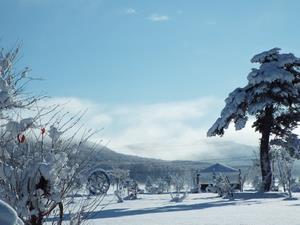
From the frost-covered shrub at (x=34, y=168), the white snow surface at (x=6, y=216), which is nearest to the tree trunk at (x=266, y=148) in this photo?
the frost-covered shrub at (x=34, y=168)

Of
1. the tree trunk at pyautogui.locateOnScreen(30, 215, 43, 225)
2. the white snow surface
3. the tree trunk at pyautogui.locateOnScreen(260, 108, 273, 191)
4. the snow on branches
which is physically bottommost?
the tree trunk at pyautogui.locateOnScreen(30, 215, 43, 225)

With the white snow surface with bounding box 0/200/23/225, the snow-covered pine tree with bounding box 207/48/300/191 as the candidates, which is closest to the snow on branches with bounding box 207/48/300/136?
the snow-covered pine tree with bounding box 207/48/300/191

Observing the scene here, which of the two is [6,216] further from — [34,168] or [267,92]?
[267,92]

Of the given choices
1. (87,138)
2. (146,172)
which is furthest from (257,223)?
(146,172)

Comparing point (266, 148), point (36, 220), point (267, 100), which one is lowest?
point (36, 220)

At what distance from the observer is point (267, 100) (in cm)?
2770

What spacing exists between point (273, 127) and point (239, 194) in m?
4.44

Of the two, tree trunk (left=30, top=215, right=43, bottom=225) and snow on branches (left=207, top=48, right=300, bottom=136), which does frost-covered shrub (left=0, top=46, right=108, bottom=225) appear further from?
snow on branches (left=207, top=48, right=300, bottom=136)

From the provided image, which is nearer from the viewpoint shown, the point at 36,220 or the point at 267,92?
the point at 36,220

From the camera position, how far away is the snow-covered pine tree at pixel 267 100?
2762 cm

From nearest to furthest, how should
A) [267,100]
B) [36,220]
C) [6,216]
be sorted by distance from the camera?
[6,216], [36,220], [267,100]

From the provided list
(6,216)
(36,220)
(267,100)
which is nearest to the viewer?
(6,216)

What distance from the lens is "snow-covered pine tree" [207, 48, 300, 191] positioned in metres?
27.6

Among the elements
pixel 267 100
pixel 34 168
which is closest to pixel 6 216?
pixel 34 168
